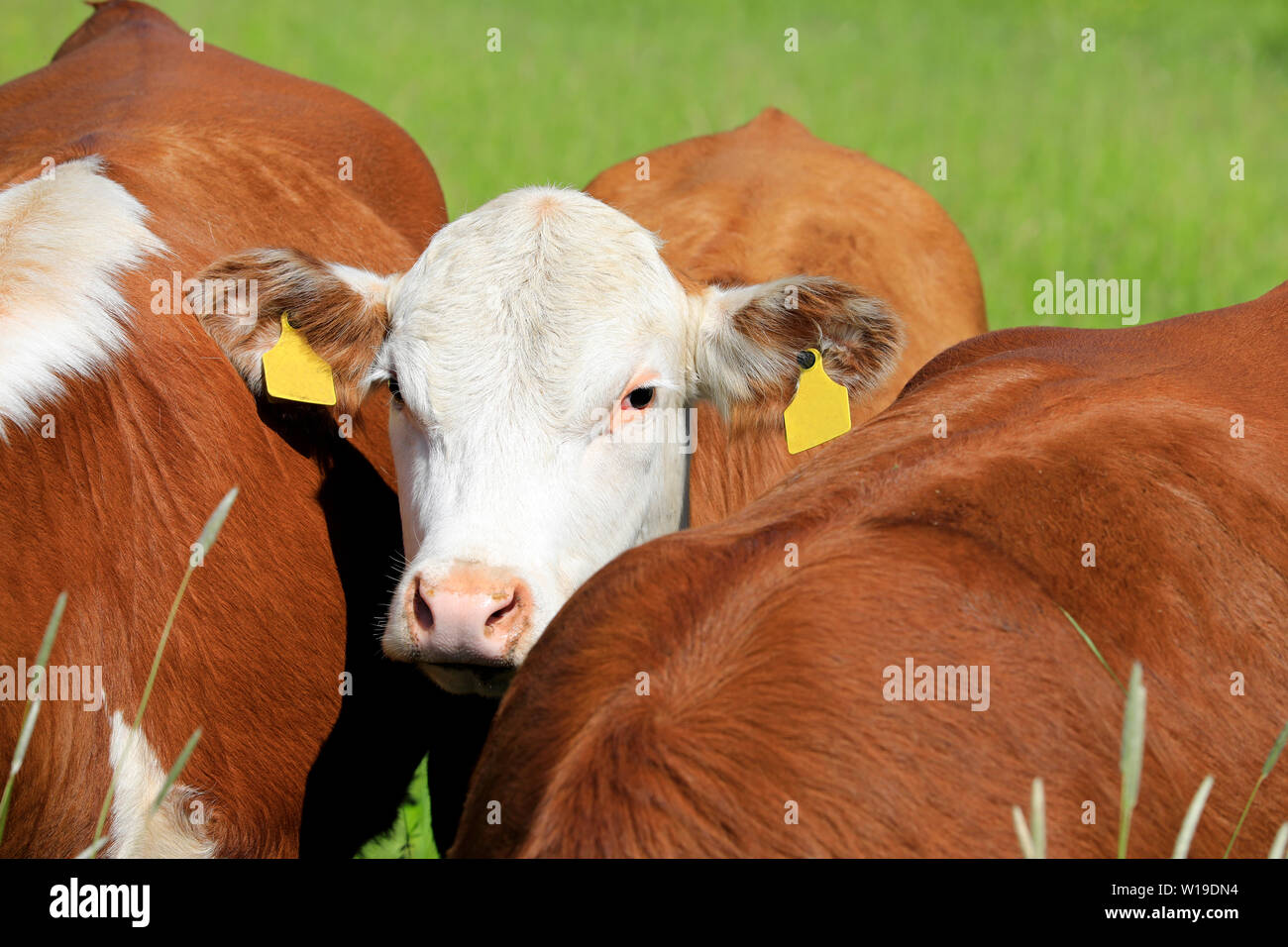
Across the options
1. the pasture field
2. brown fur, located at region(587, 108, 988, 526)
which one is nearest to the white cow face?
brown fur, located at region(587, 108, 988, 526)

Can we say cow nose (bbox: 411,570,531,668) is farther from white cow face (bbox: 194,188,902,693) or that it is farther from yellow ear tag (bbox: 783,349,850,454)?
yellow ear tag (bbox: 783,349,850,454)

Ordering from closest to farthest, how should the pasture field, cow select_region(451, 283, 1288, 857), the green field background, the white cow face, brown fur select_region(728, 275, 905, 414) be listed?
cow select_region(451, 283, 1288, 857)
the white cow face
brown fur select_region(728, 275, 905, 414)
the pasture field
the green field background

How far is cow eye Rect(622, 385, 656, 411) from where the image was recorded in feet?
9.93

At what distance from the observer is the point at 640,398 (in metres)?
3.05

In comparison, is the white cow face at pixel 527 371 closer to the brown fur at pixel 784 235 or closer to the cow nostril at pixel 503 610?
the cow nostril at pixel 503 610

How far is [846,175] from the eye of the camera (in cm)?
530

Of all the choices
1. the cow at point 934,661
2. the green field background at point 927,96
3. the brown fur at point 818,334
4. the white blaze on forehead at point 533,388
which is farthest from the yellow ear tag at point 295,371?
the green field background at point 927,96

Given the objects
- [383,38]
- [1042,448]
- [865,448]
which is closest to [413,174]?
[865,448]

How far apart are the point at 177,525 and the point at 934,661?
1.69 m

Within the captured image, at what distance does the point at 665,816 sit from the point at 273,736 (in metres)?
1.56

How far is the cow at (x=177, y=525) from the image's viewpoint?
247cm

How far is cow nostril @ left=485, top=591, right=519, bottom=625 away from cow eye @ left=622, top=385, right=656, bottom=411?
64cm
